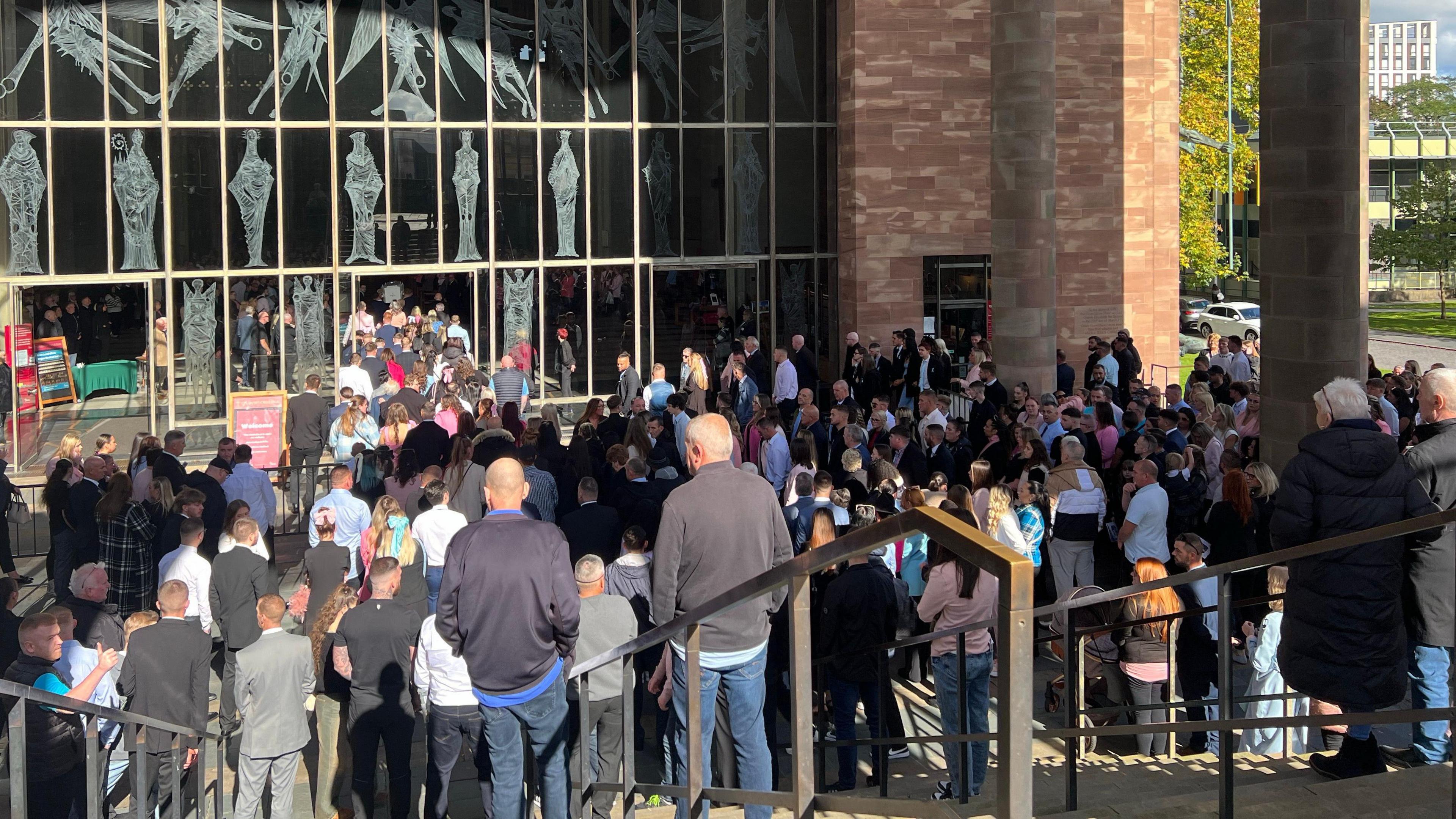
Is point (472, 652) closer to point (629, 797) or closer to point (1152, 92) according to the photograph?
point (629, 797)

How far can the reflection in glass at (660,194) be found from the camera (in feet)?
82.2

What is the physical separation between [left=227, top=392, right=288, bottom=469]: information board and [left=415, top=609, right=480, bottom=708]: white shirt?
1158cm

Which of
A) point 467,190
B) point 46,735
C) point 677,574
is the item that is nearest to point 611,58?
point 467,190

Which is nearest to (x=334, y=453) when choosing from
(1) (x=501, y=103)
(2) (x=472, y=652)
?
(1) (x=501, y=103)

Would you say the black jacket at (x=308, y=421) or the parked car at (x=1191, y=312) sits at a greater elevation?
the parked car at (x=1191, y=312)

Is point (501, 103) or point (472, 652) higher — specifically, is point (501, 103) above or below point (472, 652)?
above

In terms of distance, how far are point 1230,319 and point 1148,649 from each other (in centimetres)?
4023

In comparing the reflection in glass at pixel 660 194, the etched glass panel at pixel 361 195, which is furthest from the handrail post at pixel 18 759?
the reflection in glass at pixel 660 194

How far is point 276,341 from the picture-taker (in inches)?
915

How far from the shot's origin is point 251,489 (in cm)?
1362

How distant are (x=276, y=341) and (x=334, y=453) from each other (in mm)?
7311

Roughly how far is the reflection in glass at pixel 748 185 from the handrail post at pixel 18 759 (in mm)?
19888

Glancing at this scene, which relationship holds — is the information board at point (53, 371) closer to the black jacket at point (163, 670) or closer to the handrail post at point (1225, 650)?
the black jacket at point (163, 670)

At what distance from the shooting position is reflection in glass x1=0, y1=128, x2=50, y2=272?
21.7m
